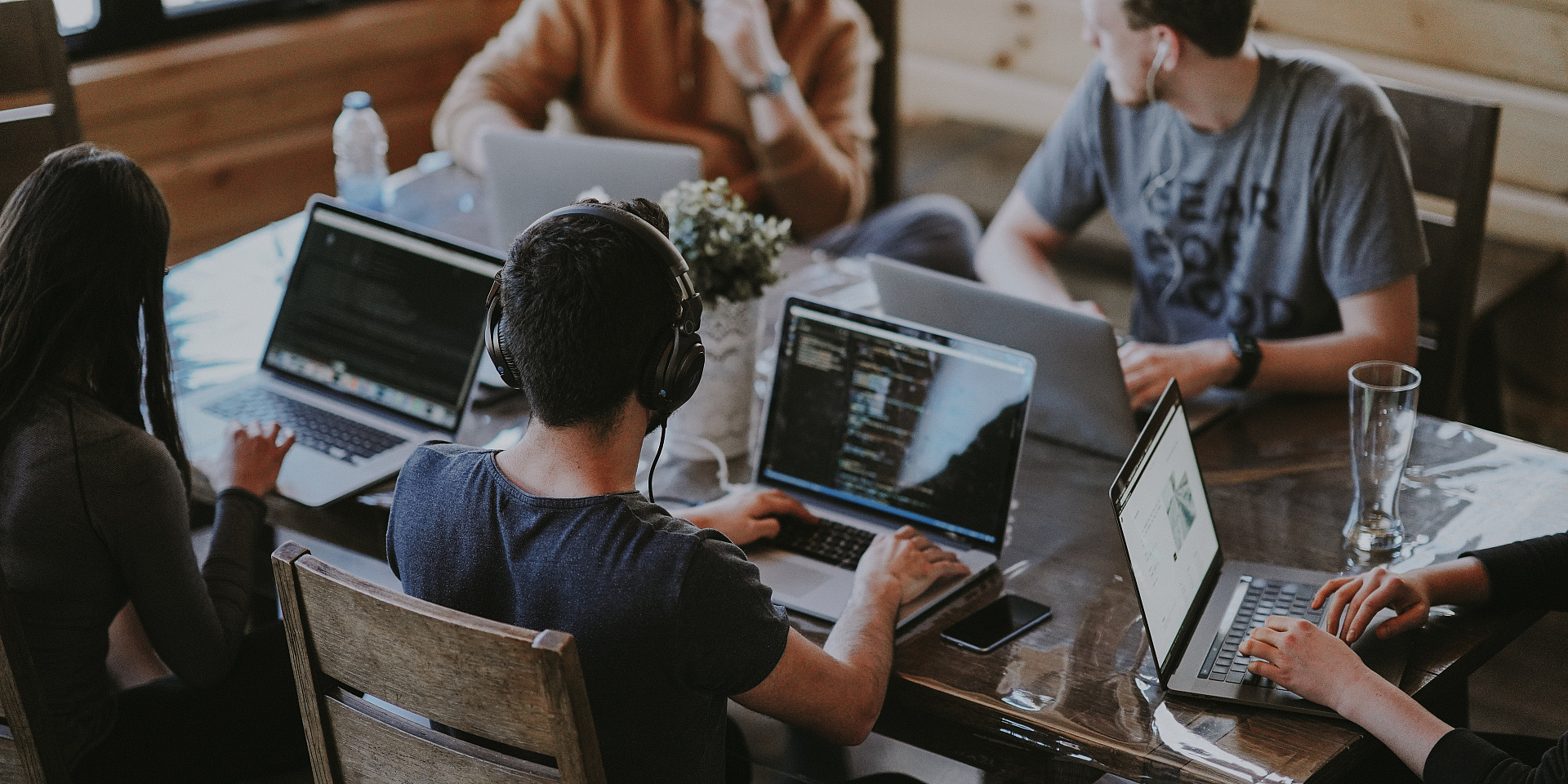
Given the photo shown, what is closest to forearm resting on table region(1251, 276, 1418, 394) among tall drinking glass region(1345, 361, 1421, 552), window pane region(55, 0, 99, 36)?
tall drinking glass region(1345, 361, 1421, 552)

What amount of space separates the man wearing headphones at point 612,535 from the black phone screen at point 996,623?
192mm

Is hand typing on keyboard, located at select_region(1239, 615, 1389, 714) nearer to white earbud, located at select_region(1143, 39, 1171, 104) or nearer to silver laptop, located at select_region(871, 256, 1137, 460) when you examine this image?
silver laptop, located at select_region(871, 256, 1137, 460)

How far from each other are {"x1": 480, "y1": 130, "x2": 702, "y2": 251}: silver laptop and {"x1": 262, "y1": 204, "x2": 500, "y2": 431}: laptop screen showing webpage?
0.25m

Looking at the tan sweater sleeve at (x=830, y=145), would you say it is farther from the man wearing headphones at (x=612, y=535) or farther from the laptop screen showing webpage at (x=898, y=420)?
the man wearing headphones at (x=612, y=535)

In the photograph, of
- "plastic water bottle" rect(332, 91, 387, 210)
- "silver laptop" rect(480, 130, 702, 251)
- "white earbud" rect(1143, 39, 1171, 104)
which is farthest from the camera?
"plastic water bottle" rect(332, 91, 387, 210)

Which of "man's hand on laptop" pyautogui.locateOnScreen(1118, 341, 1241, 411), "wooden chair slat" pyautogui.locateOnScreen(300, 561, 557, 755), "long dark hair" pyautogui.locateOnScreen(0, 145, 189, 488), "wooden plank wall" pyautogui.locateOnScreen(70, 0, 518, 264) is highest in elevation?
"long dark hair" pyautogui.locateOnScreen(0, 145, 189, 488)

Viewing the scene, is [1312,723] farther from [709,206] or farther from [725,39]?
[725,39]

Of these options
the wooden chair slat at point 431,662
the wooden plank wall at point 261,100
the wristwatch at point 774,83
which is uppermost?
the wristwatch at point 774,83

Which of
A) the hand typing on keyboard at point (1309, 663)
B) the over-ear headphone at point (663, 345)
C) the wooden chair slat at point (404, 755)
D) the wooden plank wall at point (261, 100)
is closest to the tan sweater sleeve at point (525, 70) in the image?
the wooden plank wall at point (261, 100)

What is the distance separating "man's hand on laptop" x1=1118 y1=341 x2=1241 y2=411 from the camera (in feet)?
5.98

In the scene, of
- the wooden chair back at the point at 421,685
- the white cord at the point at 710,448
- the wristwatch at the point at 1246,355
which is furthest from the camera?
the wristwatch at the point at 1246,355

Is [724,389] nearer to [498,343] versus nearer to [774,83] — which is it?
[498,343]

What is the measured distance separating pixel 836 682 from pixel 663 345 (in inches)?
13.2

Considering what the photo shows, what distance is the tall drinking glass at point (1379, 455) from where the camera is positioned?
5.16ft
